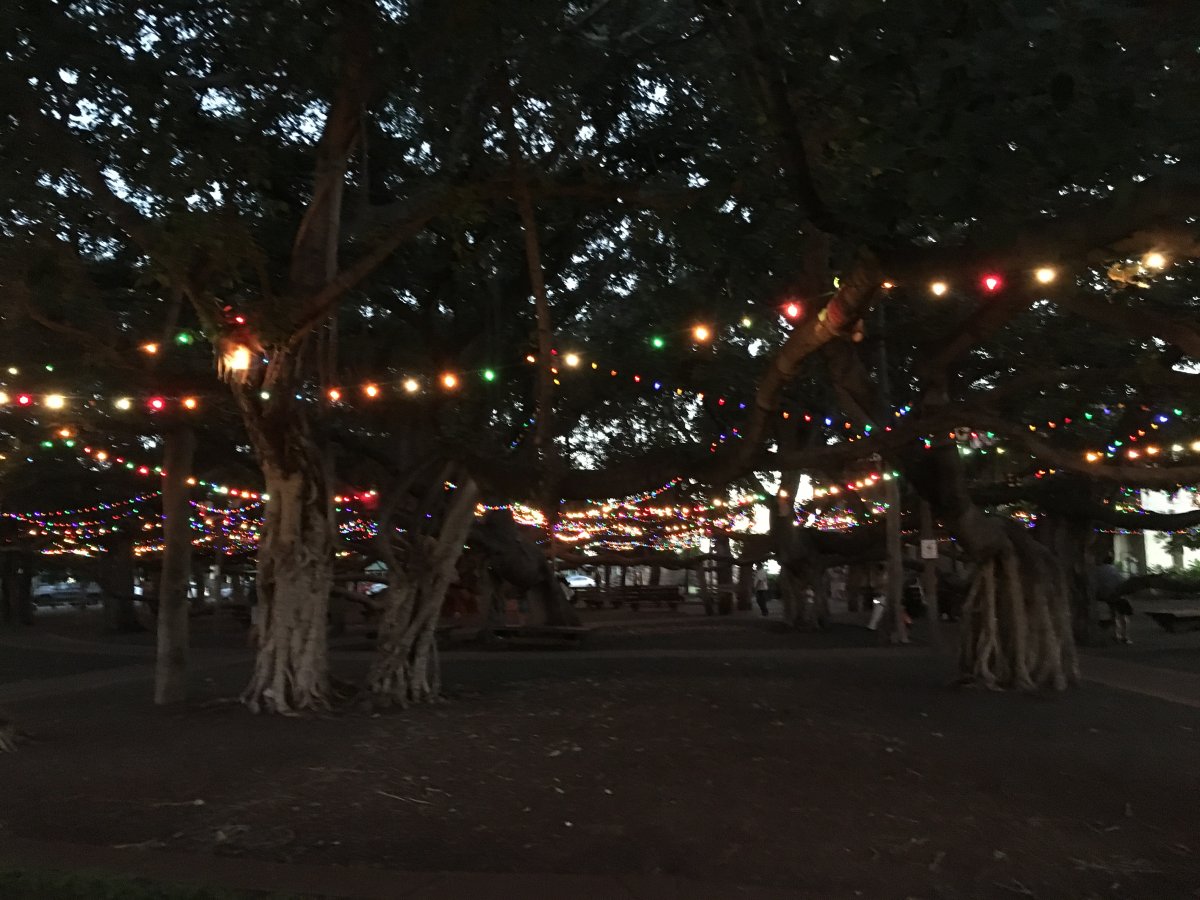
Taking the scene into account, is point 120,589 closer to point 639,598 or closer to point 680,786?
point 639,598

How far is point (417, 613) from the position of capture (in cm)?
1248

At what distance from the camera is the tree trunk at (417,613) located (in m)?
12.1

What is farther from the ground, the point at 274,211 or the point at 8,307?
the point at 274,211

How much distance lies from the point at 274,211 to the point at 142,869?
898 cm

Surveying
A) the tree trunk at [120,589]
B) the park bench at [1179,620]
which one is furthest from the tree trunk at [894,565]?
the tree trunk at [120,589]

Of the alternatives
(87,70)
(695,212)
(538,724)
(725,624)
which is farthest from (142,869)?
(725,624)

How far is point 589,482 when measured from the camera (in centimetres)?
1023

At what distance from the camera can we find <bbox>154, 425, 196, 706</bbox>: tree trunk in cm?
1225

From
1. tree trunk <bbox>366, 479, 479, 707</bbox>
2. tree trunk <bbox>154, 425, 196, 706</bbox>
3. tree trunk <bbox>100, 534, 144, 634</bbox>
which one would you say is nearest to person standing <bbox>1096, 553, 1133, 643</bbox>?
tree trunk <bbox>366, 479, 479, 707</bbox>

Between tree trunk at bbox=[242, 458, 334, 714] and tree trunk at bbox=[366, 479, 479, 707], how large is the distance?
771mm

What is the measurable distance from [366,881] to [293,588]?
268 inches

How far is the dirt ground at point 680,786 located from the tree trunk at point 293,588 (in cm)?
61

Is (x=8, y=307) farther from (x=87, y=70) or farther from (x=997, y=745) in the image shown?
(x=997, y=745)

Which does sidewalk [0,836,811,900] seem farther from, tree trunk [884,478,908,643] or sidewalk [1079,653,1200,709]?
tree trunk [884,478,908,643]
